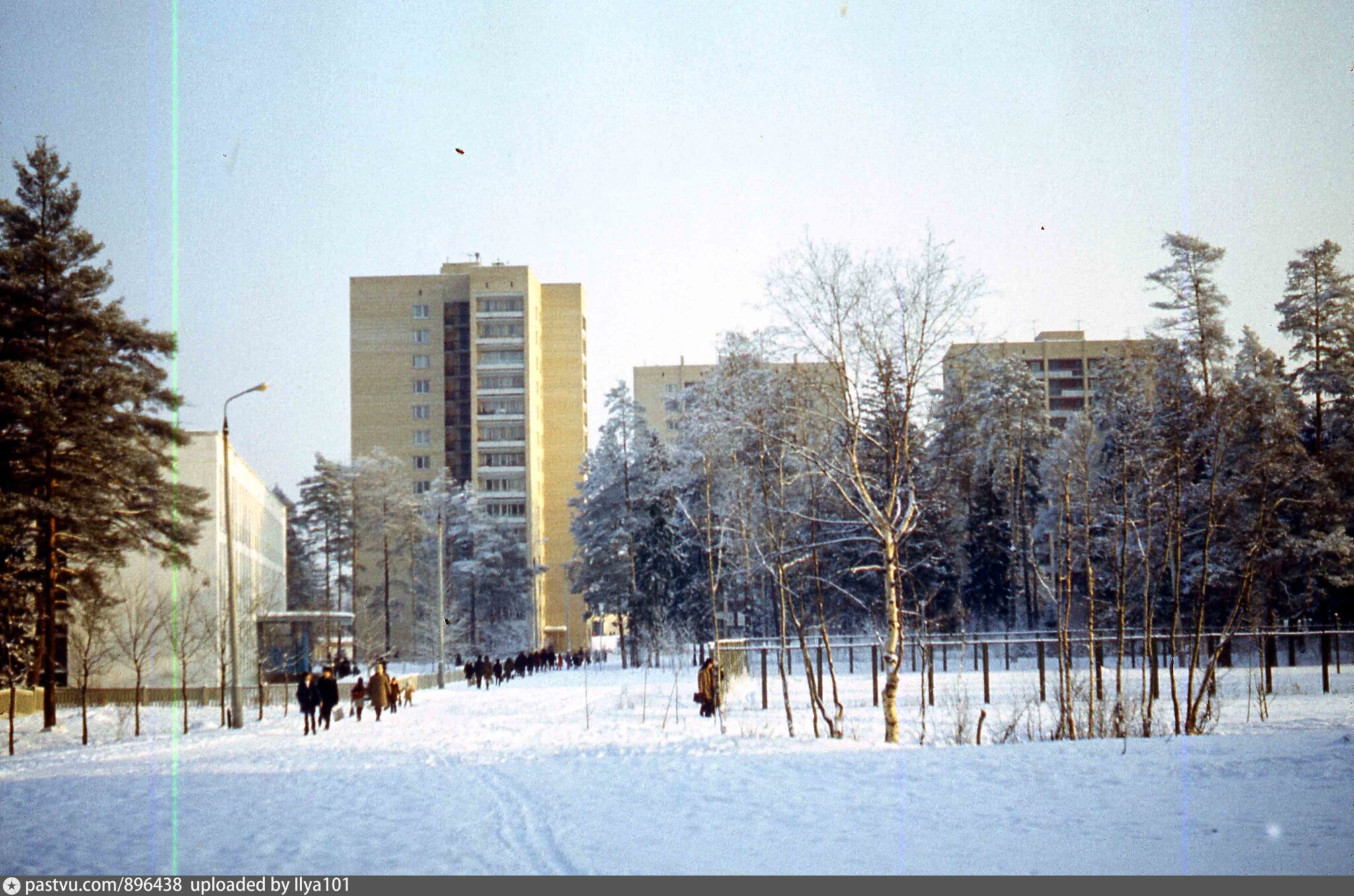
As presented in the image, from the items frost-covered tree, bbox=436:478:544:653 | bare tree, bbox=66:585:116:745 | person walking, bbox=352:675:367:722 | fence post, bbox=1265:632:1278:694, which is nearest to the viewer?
bare tree, bbox=66:585:116:745

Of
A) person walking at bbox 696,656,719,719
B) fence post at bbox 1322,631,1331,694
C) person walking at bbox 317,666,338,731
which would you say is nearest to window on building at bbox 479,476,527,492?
person walking at bbox 317,666,338,731

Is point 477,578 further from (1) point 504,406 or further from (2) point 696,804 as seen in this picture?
(2) point 696,804

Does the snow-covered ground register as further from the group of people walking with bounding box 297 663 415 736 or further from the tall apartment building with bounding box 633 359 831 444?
the tall apartment building with bounding box 633 359 831 444

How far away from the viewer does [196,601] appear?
41.6m

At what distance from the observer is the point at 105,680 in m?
43.7

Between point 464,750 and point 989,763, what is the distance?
29.5 feet

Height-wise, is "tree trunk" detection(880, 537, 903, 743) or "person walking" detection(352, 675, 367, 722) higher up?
"tree trunk" detection(880, 537, 903, 743)

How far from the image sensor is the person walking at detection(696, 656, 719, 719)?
24.0 metres

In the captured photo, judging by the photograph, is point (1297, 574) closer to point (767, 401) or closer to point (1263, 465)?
point (1263, 465)

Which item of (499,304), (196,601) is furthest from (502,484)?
(196,601)

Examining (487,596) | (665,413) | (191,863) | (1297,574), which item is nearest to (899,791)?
(191,863)

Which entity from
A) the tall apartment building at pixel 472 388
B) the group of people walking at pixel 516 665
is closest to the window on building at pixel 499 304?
the tall apartment building at pixel 472 388

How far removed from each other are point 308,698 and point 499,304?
73.8m

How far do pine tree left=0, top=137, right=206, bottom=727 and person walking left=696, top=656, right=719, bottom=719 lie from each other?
16.4 meters
